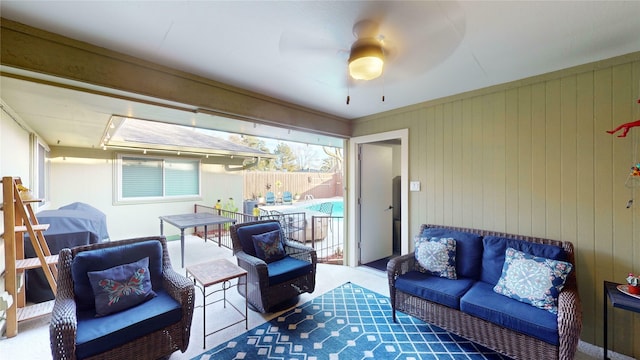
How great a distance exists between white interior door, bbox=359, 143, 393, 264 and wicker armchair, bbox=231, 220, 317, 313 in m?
1.45

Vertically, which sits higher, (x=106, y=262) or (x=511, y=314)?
(x=106, y=262)

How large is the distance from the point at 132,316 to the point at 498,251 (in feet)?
10.4

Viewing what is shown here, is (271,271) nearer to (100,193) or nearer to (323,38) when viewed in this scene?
(323,38)

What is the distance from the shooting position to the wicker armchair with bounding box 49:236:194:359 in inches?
62.5

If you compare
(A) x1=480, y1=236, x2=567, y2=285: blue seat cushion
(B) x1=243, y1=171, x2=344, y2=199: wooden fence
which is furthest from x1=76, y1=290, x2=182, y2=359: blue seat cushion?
(B) x1=243, y1=171, x2=344, y2=199: wooden fence

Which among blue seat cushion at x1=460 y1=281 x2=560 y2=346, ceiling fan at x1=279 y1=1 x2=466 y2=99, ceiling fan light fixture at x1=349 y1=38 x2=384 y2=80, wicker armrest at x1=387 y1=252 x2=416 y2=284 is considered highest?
ceiling fan at x1=279 y1=1 x2=466 y2=99

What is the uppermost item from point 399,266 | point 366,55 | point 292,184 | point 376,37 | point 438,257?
point 376,37

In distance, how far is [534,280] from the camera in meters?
2.08

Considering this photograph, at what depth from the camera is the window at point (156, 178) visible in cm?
624

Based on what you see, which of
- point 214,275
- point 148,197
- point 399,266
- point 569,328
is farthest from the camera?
point 148,197

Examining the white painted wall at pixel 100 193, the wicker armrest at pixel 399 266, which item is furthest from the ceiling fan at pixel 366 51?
the white painted wall at pixel 100 193

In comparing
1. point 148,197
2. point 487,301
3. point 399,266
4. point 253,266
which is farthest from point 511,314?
point 148,197

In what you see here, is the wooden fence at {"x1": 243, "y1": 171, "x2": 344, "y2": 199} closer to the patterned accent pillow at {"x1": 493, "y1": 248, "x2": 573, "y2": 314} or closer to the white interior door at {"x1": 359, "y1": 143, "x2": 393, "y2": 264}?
the white interior door at {"x1": 359, "y1": 143, "x2": 393, "y2": 264}

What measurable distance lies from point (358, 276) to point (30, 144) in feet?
17.8
